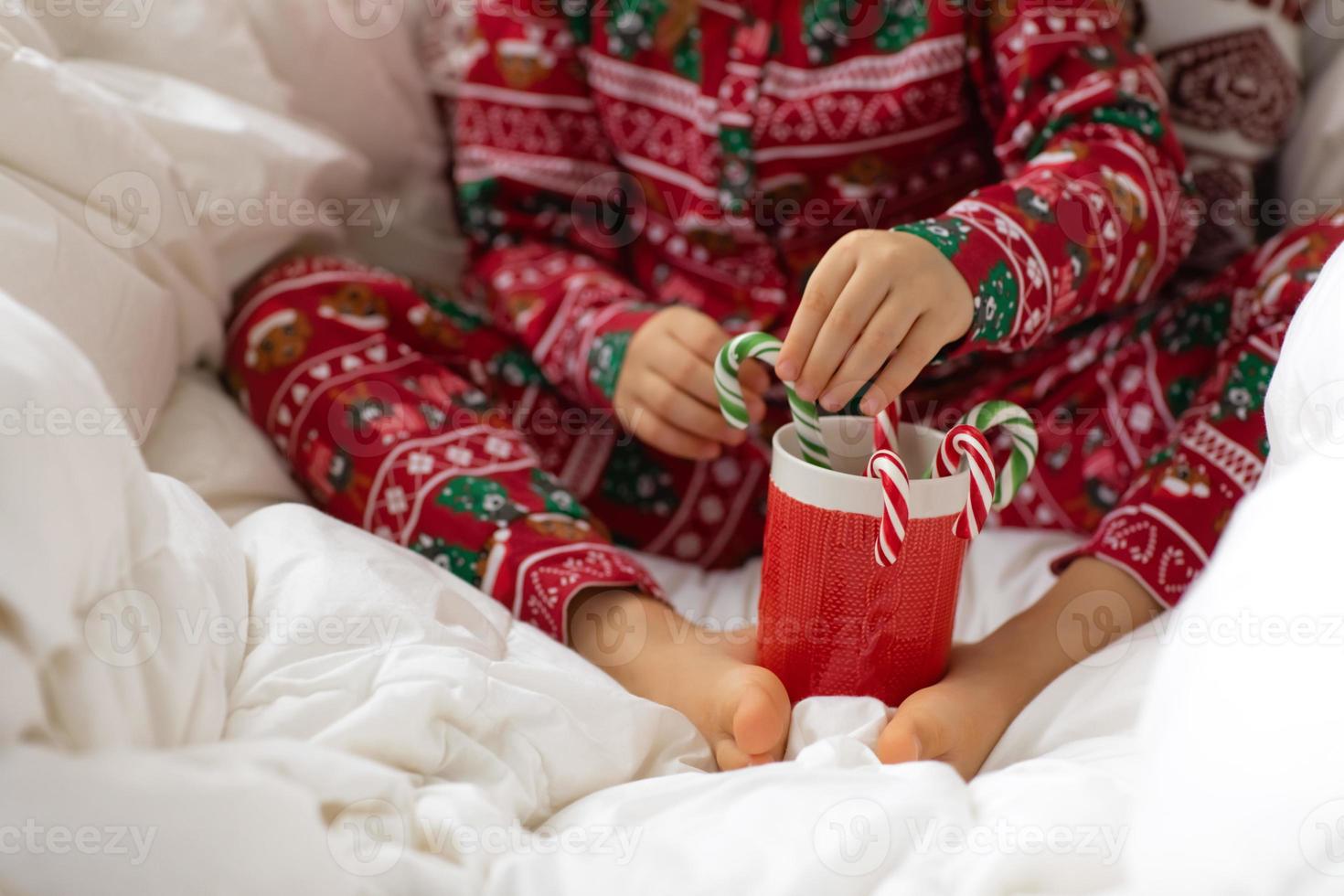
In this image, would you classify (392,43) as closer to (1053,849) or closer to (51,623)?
(51,623)

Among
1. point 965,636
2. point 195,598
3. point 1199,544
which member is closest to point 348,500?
point 195,598

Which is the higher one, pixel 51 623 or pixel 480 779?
pixel 51 623

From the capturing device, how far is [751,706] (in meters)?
0.56

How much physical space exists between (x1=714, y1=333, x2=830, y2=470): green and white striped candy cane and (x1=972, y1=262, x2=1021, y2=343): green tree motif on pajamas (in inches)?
4.3

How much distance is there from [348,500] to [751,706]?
0.31 m

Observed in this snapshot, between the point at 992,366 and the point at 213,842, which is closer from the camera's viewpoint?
the point at 213,842

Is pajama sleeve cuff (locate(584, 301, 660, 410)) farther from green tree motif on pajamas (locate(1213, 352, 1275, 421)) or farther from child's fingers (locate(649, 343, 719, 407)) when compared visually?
green tree motif on pajamas (locate(1213, 352, 1275, 421))

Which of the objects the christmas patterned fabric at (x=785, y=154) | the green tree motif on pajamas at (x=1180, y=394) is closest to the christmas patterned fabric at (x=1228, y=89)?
the christmas patterned fabric at (x=785, y=154)

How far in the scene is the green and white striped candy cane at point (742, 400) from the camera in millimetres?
595

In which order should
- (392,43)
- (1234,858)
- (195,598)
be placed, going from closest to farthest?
(1234,858)
(195,598)
(392,43)

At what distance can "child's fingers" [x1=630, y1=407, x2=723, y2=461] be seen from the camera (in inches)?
29.4

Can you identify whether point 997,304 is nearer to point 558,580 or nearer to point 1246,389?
point 1246,389

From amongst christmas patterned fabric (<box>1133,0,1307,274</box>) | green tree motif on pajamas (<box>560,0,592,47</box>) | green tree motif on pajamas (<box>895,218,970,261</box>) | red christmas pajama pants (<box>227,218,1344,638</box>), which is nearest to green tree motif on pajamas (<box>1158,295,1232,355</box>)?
red christmas pajama pants (<box>227,218,1344,638</box>)

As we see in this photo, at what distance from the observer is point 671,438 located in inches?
29.5
